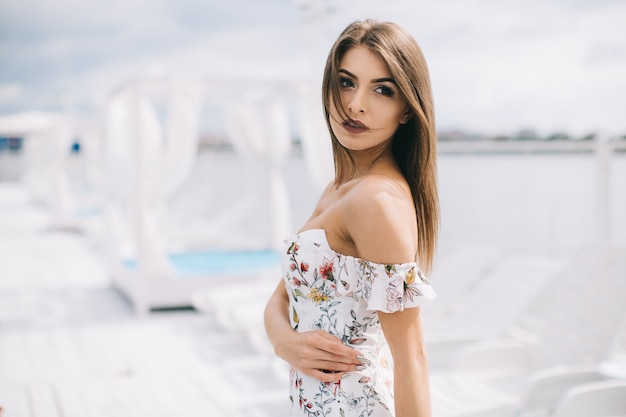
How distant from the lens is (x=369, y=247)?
108 cm

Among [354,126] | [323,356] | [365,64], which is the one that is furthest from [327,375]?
[365,64]

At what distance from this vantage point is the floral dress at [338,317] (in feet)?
3.85

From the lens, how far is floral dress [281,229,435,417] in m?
1.17

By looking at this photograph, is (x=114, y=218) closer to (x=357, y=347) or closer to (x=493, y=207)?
(x=493, y=207)

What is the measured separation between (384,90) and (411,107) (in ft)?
0.18

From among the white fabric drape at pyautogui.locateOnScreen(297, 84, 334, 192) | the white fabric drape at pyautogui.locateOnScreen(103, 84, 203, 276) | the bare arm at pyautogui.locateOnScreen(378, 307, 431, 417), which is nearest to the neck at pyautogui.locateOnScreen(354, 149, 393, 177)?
the bare arm at pyautogui.locateOnScreen(378, 307, 431, 417)

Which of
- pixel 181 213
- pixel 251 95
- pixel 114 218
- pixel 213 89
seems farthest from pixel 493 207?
pixel 181 213

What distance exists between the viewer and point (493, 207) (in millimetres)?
5551

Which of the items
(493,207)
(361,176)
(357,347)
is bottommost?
(493,207)

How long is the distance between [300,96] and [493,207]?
2548 millimetres

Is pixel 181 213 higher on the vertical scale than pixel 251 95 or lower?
lower

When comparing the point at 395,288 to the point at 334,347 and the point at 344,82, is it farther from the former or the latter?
the point at 344,82

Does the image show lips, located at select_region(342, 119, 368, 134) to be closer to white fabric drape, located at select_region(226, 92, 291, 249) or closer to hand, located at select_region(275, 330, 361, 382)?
hand, located at select_region(275, 330, 361, 382)

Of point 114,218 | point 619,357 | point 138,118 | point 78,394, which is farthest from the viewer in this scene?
point 114,218
